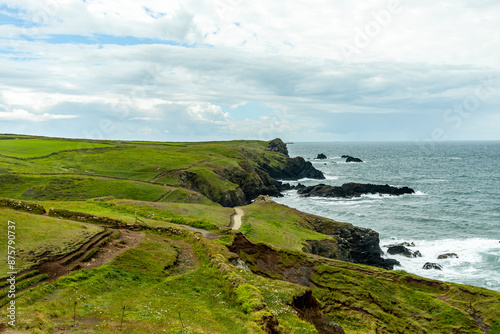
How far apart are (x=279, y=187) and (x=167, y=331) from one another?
360 ft

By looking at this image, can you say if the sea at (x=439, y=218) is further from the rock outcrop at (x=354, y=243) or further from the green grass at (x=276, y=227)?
the green grass at (x=276, y=227)

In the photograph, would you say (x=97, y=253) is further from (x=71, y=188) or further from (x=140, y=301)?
(x=71, y=188)

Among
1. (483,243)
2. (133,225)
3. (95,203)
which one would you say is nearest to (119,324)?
(133,225)

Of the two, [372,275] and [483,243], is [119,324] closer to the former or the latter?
[372,275]

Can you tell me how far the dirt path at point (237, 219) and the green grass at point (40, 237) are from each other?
69.7 ft

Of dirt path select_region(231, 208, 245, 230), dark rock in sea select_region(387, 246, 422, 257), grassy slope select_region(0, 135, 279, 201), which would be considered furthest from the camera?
grassy slope select_region(0, 135, 279, 201)

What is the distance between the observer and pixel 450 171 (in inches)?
6624

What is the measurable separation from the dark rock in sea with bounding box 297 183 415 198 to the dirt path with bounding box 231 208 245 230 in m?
54.3

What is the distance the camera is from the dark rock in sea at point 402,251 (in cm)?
5734

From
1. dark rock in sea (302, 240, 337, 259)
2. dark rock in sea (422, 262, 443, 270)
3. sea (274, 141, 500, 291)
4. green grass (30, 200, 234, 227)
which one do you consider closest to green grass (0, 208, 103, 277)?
green grass (30, 200, 234, 227)

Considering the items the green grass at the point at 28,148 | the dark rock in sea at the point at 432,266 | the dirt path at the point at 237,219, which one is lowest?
the dark rock in sea at the point at 432,266

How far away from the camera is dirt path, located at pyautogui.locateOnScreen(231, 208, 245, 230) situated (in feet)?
154

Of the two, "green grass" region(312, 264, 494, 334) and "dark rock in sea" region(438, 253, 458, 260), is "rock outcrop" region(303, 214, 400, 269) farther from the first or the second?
"green grass" region(312, 264, 494, 334)

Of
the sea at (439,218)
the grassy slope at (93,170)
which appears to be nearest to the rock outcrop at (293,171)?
the sea at (439,218)
